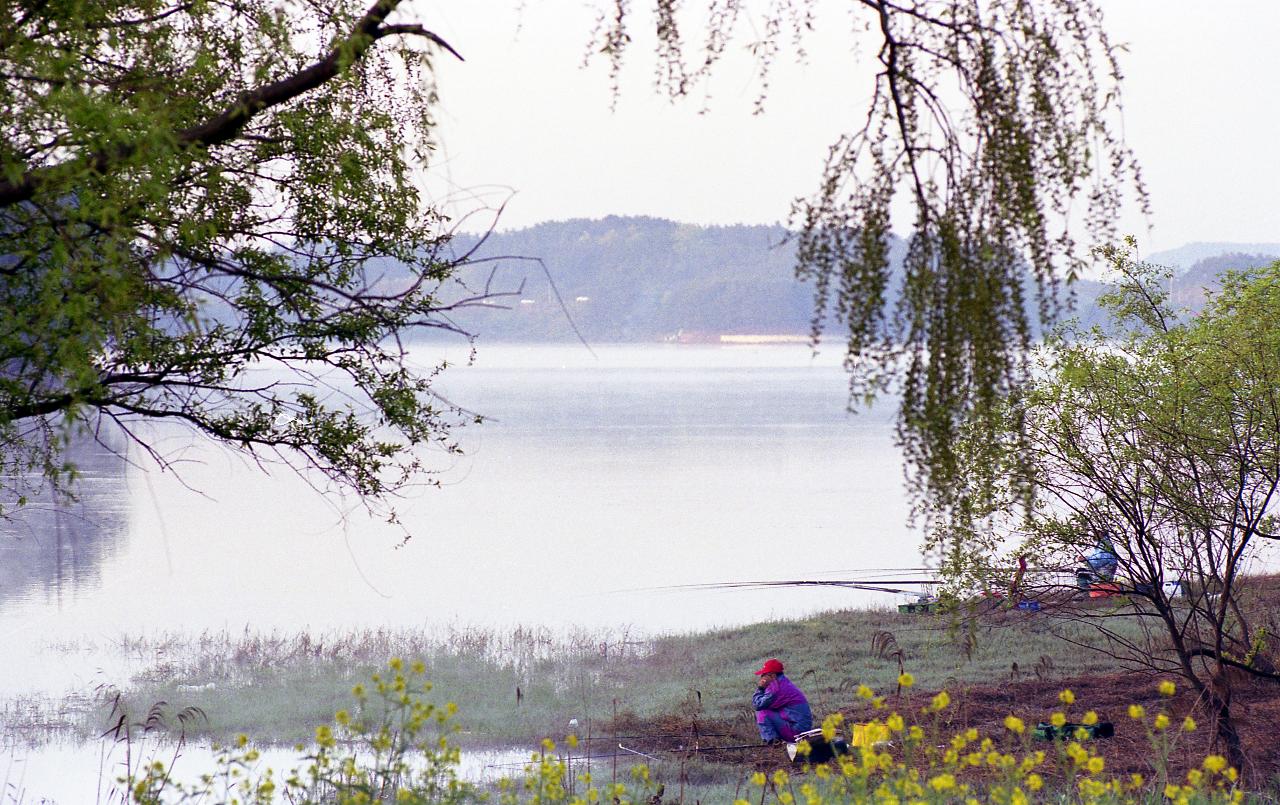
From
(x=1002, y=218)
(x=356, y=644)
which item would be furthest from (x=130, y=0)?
(x=356, y=644)

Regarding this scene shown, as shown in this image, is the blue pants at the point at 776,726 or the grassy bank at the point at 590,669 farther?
the grassy bank at the point at 590,669

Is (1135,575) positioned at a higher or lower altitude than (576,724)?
higher

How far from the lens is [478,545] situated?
38062 millimetres

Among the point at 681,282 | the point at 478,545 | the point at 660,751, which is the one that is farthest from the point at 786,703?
the point at 681,282

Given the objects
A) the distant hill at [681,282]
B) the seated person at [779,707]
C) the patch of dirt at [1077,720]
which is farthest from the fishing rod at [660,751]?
the distant hill at [681,282]

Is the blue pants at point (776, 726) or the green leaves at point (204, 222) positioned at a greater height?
the green leaves at point (204, 222)

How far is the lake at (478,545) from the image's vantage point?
26.2 m

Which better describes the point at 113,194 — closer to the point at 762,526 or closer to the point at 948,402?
the point at 948,402

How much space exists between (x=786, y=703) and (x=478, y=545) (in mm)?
26536

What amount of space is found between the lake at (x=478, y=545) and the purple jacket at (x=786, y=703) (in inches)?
172

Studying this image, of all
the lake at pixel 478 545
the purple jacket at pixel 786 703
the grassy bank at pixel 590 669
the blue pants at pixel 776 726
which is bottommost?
the lake at pixel 478 545

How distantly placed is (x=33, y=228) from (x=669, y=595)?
84.1ft

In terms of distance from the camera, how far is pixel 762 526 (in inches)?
1622

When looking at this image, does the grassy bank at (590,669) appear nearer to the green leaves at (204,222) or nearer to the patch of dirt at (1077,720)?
the patch of dirt at (1077,720)
